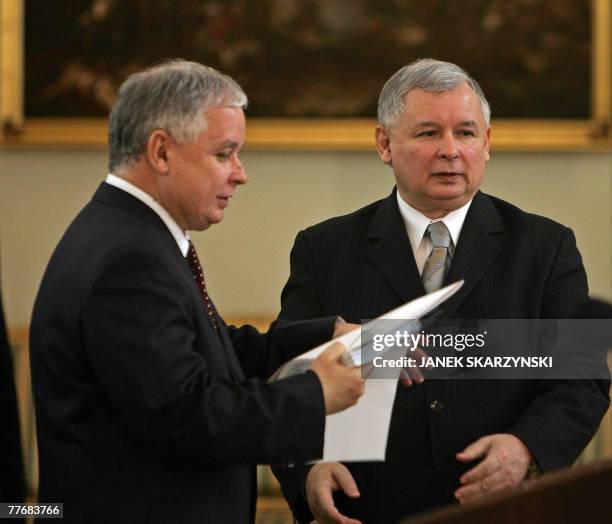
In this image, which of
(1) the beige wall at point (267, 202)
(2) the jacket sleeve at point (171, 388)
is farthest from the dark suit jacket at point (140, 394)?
(1) the beige wall at point (267, 202)

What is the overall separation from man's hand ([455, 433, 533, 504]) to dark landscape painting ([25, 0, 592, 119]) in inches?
151

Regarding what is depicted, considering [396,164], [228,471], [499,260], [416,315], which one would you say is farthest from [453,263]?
[228,471]

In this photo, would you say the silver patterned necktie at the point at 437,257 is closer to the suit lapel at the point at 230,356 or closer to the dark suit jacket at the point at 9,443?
the suit lapel at the point at 230,356

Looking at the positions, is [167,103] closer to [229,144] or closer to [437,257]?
[229,144]

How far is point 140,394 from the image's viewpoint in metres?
2.35

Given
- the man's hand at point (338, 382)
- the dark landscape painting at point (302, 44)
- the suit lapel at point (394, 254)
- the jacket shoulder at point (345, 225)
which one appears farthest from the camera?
the dark landscape painting at point (302, 44)

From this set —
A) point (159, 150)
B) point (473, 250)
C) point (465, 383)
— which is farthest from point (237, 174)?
point (465, 383)

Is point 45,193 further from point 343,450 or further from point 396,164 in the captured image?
point 343,450

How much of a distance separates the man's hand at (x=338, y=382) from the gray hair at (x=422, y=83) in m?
1.00

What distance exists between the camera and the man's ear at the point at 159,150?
8.41ft

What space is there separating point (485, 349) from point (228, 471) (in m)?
0.87

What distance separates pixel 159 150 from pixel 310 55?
3.96 meters

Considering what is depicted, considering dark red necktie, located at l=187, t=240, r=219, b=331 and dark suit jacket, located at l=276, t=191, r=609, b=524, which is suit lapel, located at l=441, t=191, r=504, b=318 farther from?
dark red necktie, located at l=187, t=240, r=219, b=331

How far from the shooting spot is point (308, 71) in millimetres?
6406
